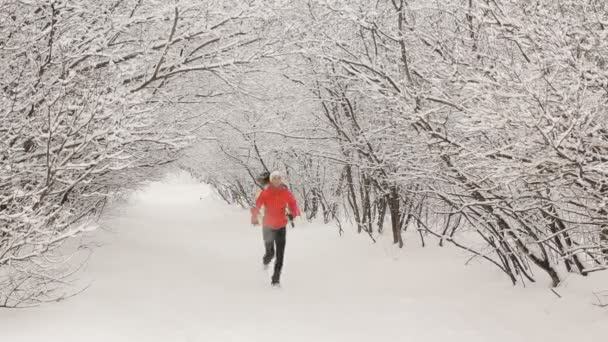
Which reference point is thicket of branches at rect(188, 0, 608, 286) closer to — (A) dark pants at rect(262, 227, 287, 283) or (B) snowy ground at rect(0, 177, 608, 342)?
(B) snowy ground at rect(0, 177, 608, 342)

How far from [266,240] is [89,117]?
389 cm

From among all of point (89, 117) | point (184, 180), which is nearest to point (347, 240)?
point (89, 117)

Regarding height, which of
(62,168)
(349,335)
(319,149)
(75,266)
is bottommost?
(349,335)

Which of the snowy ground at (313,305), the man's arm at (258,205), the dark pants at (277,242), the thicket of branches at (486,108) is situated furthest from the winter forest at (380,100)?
the dark pants at (277,242)

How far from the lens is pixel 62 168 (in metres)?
4.75

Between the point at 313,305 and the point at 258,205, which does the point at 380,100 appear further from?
the point at 313,305

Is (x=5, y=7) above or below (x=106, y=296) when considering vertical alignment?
above

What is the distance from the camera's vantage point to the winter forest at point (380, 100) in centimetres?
379

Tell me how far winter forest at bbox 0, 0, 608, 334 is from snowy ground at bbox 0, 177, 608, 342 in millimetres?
465

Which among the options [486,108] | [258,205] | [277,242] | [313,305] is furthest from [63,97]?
[486,108]

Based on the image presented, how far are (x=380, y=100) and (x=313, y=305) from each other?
9.18 ft

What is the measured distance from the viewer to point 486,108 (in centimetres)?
411

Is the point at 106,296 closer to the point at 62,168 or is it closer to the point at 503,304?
the point at 62,168

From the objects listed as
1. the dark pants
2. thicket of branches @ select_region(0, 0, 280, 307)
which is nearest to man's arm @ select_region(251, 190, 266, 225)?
the dark pants
